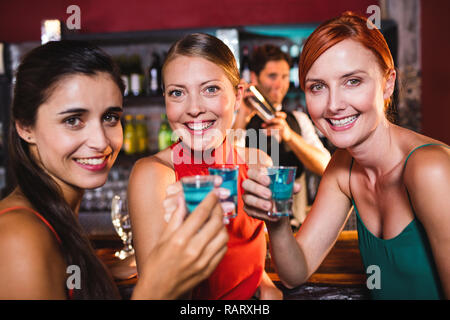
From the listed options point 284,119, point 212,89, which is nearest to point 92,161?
point 212,89

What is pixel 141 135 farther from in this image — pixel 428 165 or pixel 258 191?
pixel 428 165

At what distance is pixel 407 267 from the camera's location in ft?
4.31

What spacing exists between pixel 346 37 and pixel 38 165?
3.74ft

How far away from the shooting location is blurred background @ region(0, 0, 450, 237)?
12.2 ft

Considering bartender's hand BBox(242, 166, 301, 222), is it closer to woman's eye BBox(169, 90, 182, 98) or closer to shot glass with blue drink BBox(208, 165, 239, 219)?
shot glass with blue drink BBox(208, 165, 239, 219)

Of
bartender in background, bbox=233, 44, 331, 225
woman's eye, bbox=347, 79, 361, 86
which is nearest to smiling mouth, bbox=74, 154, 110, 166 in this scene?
woman's eye, bbox=347, 79, 361, 86

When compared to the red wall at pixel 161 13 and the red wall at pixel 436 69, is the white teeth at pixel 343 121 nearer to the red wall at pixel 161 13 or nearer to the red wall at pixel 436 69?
the red wall at pixel 436 69

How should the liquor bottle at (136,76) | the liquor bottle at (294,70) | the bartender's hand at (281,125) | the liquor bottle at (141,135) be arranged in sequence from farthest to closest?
1. the liquor bottle at (141,135)
2. the liquor bottle at (136,76)
3. the liquor bottle at (294,70)
4. the bartender's hand at (281,125)

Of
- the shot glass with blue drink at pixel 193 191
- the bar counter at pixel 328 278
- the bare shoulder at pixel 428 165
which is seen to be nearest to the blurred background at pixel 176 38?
the bar counter at pixel 328 278

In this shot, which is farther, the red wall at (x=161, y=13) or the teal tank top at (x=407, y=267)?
the red wall at (x=161, y=13)

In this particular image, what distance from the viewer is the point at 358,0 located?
4074 mm

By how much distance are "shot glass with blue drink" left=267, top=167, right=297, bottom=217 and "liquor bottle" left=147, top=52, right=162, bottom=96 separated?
2.99m

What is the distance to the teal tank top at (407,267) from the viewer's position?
128cm
